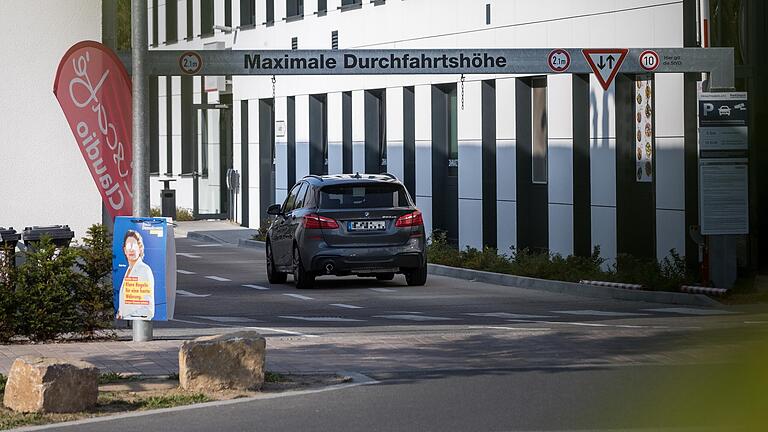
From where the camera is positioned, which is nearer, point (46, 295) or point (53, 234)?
point (46, 295)

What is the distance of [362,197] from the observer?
21.3 metres

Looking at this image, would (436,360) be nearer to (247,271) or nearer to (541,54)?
(541,54)

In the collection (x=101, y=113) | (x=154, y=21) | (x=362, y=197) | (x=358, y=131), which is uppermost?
(x=154, y=21)

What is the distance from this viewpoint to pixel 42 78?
49.7 ft

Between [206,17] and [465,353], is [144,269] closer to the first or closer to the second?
[465,353]

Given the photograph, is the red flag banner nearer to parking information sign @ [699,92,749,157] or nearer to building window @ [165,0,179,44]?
parking information sign @ [699,92,749,157]

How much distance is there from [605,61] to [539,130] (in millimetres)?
7857

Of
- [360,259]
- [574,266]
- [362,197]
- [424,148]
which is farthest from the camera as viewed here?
[424,148]

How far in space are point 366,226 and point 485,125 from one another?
8.34 meters

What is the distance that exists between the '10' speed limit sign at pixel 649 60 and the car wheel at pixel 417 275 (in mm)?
4403

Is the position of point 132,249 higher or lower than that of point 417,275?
higher

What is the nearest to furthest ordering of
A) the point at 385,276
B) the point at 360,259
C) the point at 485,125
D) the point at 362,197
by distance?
the point at 360,259 → the point at 362,197 → the point at 385,276 → the point at 485,125

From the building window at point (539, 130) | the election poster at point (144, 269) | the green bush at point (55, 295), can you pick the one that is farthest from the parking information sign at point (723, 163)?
the election poster at point (144, 269)

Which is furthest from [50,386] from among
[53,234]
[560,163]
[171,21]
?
[171,21]
